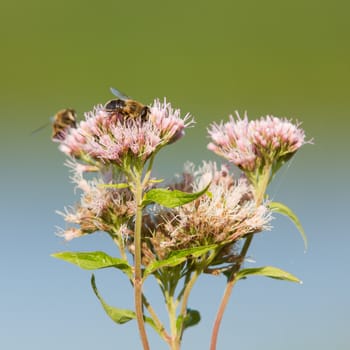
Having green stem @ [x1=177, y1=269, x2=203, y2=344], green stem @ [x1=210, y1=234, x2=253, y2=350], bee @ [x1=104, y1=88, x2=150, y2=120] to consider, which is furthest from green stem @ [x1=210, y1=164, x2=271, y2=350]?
bee @ [x1=104, y1=88, x2=150, y2=120]

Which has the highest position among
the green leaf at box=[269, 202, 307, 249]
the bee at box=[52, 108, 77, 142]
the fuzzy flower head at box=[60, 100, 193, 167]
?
the bee at box=[52, 108, 77, 142]

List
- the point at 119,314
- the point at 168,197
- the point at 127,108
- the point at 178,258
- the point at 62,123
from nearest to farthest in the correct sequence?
the point at 168,197 < the point at 178,258 < the point at 127,108 < the point at 119,314 < the point at 62,123

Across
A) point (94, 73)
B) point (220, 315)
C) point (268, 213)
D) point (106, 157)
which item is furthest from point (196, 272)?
point (94, 73)

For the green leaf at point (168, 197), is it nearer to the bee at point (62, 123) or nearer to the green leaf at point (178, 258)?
the green leaf at point (178, 258)

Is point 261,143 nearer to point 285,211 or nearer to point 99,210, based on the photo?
point 285,211

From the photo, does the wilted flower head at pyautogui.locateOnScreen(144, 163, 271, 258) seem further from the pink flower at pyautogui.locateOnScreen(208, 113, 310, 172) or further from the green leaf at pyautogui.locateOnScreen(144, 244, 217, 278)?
the pink flower at pyautogui.locateOnScreen(208, 113, 310, 172)

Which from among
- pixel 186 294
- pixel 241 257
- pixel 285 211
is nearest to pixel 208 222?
pixel 241 257

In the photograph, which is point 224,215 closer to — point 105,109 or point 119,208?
point 119,208
